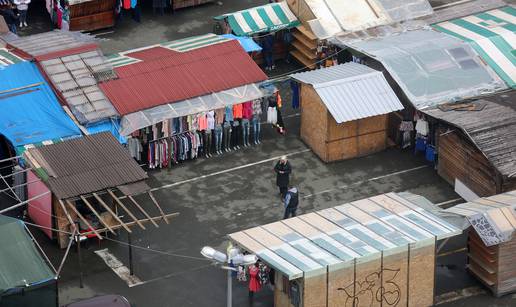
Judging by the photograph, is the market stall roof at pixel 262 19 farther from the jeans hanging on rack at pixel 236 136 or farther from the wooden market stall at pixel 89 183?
the wooden market stall at pixel 89 183

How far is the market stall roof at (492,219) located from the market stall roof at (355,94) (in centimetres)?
700

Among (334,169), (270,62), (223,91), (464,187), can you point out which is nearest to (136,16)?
(270,62)

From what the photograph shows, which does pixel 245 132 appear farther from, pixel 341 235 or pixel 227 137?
pixel 341 235

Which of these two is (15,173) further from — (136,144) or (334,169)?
(334,169)

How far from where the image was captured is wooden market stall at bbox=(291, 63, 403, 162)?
42.2 meters

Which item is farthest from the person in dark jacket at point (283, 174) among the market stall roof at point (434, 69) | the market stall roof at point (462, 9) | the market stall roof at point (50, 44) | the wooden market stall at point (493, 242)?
the market stall roof at point (462, 9)

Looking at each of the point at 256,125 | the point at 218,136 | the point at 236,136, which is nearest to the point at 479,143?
the point at 256,125

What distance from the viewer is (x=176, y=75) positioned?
43562 millimetres

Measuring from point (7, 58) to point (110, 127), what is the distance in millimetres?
4988

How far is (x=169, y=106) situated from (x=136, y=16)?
1119 centimetres

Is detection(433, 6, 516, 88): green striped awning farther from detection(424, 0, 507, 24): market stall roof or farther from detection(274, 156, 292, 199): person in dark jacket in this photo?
Answer: detection(274, 156, 292, 199): person in dark jacket

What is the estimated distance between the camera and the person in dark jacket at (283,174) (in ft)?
132

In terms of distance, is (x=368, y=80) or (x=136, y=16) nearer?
(x=368, y=80)

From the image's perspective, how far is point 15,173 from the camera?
38.5 metres
